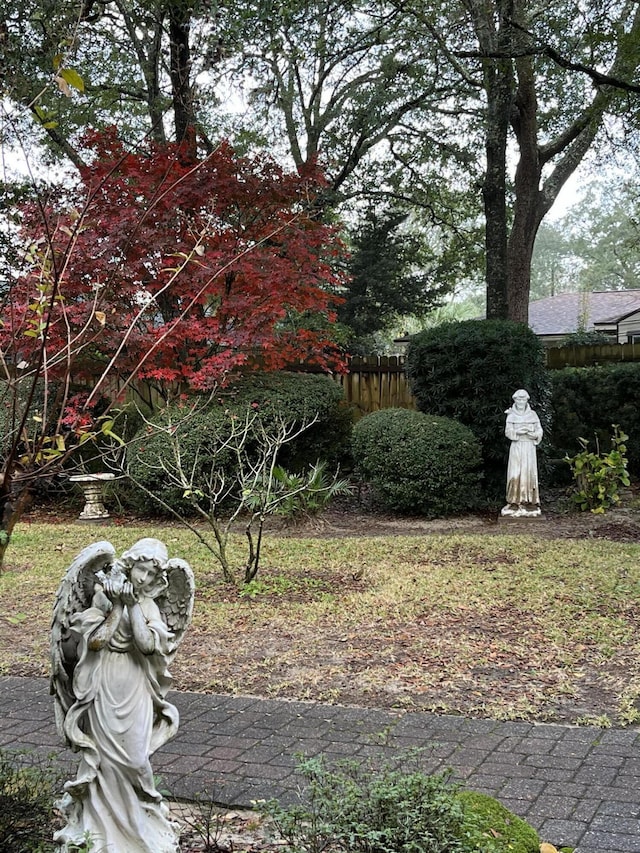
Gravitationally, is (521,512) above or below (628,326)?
below

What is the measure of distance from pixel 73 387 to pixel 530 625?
9.14 meters

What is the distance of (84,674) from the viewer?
2.84m

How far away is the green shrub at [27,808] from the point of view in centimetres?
308

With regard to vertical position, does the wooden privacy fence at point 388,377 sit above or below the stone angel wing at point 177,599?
above

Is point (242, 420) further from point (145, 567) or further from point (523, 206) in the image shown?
point (523, 206)

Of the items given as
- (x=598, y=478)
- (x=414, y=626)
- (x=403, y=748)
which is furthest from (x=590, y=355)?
(x=403, y=748)

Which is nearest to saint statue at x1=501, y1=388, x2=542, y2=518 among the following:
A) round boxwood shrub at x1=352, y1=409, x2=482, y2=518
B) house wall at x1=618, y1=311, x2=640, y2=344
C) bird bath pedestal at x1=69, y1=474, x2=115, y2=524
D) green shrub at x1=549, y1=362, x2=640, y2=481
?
round boxwood shrub at x1=352, y1=409, x2=482, y2=518

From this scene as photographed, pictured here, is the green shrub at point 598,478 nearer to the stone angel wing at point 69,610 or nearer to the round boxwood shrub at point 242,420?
the round boxwood shrub at point 242,420

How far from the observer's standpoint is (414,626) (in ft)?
20.9

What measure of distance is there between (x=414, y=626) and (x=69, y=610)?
3996 mm

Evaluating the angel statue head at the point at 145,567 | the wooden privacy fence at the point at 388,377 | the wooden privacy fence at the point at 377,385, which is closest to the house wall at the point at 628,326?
the wooden privacy fence at the point at 388,377

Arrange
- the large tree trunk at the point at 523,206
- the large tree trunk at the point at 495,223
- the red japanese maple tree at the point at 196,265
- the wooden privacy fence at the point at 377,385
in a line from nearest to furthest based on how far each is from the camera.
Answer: the red japanese maple tree at the point at 196,265
the large tree trunk at the point at 495,223
the wooden privacy fence at the point at 377,385
the large tree trunk at the point at 523,206

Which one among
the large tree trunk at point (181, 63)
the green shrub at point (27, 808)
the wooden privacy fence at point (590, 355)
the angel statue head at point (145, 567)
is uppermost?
the large tree trunk at point (181, 63)

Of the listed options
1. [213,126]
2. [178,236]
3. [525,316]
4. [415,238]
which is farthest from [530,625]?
[415,238]
